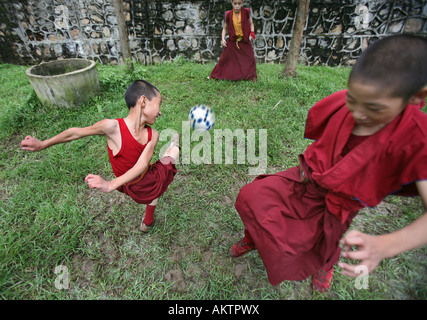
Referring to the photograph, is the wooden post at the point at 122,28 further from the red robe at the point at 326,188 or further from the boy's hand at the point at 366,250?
the boy's hand at the point at 366,250

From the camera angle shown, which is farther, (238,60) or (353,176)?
(238,60)

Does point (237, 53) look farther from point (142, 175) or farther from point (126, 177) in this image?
point (126, 177)

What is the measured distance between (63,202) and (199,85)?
3.35 meters

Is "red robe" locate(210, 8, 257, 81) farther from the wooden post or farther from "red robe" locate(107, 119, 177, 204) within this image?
"red robe" locate(107, 119, 177, 204)

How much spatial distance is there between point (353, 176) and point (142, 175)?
153 cm

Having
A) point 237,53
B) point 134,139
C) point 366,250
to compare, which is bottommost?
point 366,250

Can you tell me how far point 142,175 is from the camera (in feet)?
6.48

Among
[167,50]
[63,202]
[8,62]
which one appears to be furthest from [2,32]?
[63,202]

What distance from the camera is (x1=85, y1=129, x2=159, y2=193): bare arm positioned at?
4.77 ft

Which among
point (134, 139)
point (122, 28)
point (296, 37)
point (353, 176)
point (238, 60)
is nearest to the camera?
point (353, 176)

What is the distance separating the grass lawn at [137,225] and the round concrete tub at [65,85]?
0.65 ft

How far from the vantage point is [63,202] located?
8.21 ft
